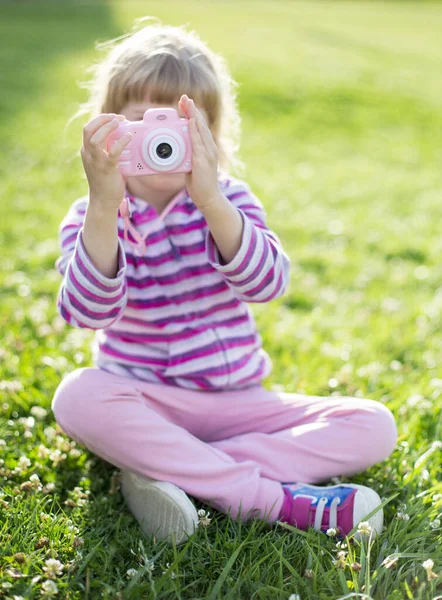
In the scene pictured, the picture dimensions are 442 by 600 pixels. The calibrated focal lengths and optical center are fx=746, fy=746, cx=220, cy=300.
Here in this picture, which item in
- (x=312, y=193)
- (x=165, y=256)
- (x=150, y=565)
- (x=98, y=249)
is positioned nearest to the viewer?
(x=150, y=565)

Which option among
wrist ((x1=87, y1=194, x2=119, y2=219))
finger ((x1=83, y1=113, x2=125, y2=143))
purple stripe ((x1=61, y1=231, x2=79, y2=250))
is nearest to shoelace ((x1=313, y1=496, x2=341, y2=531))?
wrist ((x1=87, y1=194, x2=119, y2=219))

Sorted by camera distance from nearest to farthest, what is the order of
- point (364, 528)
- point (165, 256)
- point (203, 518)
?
point (364, 528)
point (203, 518)
point (165, 256)

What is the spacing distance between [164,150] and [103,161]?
21 centimetres

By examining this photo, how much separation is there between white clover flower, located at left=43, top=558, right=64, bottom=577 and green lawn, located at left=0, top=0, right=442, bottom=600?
0.03 m

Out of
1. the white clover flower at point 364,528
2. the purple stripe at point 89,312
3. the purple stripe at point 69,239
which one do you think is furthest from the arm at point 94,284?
the white clover flower at point 364,528

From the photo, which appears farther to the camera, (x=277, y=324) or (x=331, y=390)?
(x=277, y=324)

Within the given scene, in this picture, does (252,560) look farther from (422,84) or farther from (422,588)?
(422,84)

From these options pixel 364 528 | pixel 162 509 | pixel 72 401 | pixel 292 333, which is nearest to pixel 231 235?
pixel 72 401

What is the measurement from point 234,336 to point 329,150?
25.8 ft

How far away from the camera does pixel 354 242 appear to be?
6.05m

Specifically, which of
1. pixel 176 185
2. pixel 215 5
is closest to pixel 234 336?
pixel 176 185

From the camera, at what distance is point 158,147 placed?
2.38 metres

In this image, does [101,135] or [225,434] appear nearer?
[101,135]

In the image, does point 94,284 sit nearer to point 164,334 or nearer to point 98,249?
point 98,249
